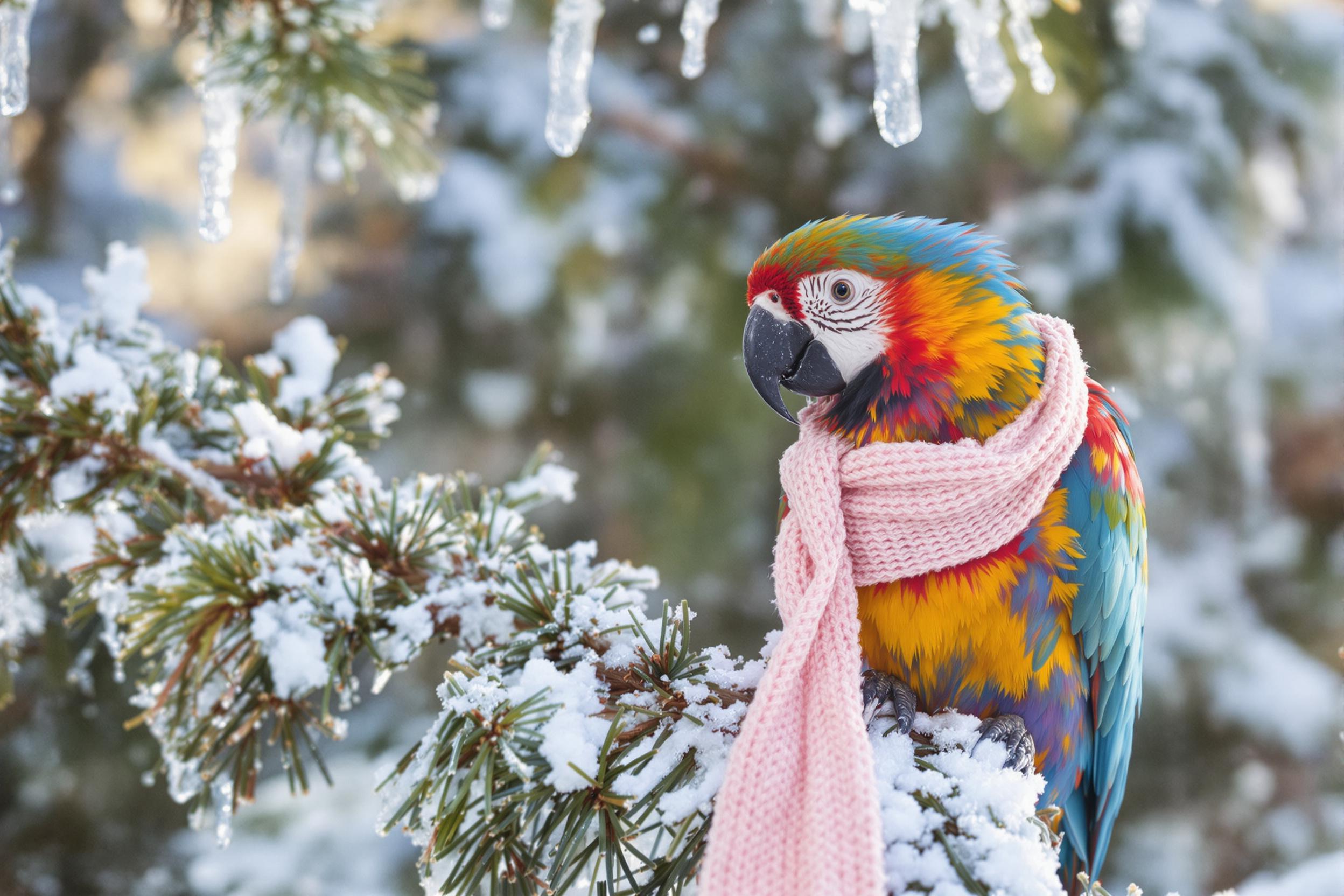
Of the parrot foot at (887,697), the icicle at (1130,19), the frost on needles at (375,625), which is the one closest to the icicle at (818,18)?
the icicle at (1130,19)

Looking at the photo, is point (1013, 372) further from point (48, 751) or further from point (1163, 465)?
point (48, 751)

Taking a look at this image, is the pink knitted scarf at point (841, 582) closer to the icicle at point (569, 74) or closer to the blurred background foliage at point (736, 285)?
the icicle at point (569, 74)

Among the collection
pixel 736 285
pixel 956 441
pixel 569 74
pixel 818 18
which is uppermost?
pixel 818 18

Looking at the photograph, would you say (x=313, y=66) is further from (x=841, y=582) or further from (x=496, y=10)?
(x=841, y=582)

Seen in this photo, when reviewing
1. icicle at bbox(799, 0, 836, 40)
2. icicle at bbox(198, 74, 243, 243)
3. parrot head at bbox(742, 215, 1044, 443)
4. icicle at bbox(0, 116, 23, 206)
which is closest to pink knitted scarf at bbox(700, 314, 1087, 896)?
parrot head at bbox(742, 215, 1044, 443)

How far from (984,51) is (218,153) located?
2.08 feet

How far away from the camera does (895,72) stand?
612 mm

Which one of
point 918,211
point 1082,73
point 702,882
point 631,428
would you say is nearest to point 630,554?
point 631,428

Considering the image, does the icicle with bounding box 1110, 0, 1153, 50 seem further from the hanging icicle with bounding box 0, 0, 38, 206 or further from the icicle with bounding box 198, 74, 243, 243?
the hanging icicle with bounding box 0, 0, 38, 206

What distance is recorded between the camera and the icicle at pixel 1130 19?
704 millimetres

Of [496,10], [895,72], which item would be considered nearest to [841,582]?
[895,72]

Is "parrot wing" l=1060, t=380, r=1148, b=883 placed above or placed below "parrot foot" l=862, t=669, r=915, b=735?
above

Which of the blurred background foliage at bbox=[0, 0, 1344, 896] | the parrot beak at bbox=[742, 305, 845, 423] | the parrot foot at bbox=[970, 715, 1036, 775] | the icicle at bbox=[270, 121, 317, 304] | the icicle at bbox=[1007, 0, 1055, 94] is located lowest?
the parrot foot at bbox=[970, 715, 1036, 775]

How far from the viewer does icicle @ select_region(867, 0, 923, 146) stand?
0.59 metres
